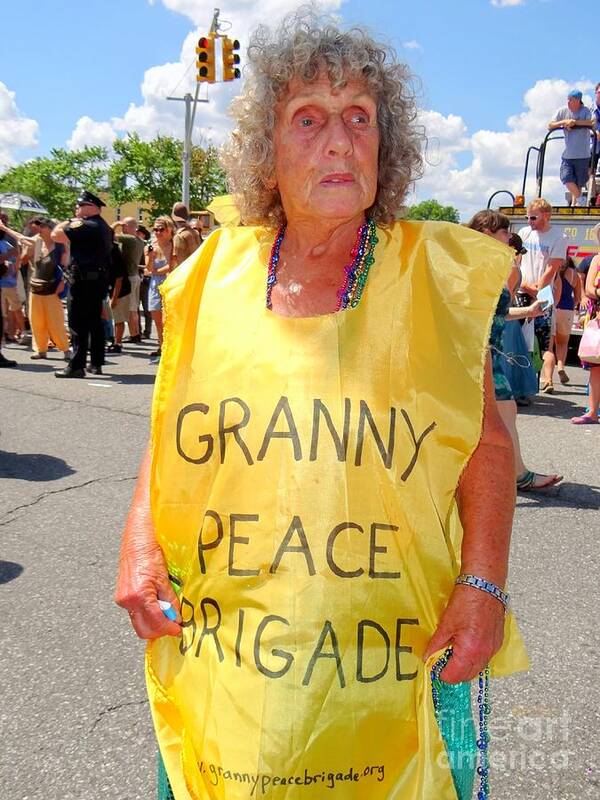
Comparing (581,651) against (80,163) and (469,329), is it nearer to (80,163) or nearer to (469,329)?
(469,329)

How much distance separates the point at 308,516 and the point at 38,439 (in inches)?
210

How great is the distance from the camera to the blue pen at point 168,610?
1.45 m

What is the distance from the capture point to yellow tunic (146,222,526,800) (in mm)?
1303

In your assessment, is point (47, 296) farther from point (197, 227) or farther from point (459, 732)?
point (459, 732)

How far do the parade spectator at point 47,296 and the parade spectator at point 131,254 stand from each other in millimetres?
1166

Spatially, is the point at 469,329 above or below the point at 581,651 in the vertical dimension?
above

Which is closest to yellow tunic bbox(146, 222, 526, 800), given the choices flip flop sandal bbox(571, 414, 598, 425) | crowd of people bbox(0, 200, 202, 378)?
flip flop sandal bbox(571, 414, 598, 425)

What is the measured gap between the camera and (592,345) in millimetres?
6633

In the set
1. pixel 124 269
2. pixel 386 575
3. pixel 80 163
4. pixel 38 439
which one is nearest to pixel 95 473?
pixel 38 439

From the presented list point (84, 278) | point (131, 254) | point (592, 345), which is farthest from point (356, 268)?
point (131, 254)

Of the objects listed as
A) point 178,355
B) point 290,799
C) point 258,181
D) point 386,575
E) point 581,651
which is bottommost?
point 581,651

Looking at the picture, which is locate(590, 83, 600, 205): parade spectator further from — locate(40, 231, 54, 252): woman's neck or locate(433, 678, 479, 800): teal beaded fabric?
locate(433, 678, 479, 800): teal beaded fabric

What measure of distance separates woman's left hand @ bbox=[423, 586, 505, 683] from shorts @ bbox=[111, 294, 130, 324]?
34.6 ft

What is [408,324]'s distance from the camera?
4.71 feet
